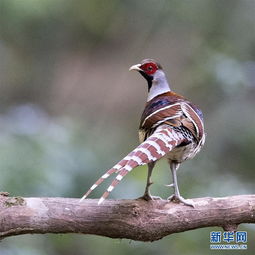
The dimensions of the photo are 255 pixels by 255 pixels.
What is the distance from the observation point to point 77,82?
7.51 meters

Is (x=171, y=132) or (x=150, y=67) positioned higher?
(x=150, y=67)

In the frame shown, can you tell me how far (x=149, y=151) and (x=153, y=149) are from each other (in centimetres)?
3

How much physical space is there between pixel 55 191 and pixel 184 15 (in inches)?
102

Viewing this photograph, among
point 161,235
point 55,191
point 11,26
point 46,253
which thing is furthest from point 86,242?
point 11,26

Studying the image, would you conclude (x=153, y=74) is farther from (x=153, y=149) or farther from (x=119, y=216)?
(x=119, y=216)

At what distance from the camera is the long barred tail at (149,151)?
95.9 inches

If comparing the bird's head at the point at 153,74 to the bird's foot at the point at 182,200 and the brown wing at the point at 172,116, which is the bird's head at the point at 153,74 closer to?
the brown wing at the point at 172,116

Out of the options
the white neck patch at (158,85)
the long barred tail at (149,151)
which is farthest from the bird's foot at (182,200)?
the white neck patch at (158,85)

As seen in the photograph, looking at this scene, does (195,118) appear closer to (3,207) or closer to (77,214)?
(77,214)

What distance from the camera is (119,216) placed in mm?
2684

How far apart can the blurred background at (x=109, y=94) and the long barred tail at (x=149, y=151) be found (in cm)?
79

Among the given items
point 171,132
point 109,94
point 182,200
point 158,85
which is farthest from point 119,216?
point 109,94

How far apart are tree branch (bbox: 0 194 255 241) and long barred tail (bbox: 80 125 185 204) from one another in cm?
24

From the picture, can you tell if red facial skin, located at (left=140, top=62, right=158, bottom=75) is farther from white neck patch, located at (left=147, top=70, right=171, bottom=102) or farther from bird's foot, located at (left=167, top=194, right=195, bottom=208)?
bird's foot, located at (left=167, top=194, right=195, bottom=208)
